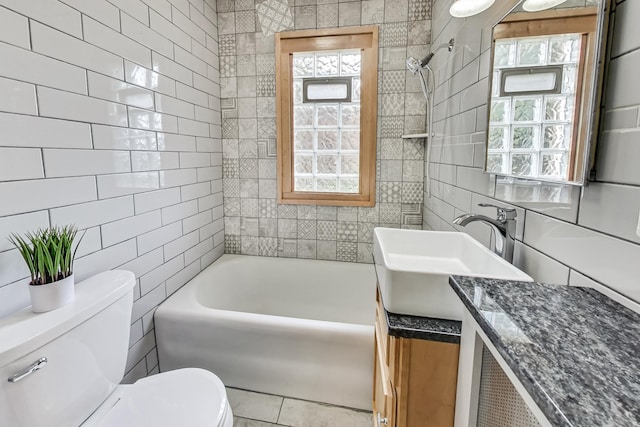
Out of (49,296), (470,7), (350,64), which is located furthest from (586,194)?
(350,64)

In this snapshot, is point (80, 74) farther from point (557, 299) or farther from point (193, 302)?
point (557, 299)

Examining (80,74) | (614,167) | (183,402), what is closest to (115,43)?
(80,74)

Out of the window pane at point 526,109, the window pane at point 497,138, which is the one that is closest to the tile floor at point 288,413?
the window pane at point 497,138

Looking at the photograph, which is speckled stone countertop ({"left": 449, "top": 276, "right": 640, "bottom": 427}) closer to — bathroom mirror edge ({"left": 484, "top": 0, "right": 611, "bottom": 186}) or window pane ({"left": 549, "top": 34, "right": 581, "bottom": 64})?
bathroom mirror edge ({"left": 484, "top": 0, "right": 611, "bottom": 186})

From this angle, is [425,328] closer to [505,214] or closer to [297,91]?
[505,214]

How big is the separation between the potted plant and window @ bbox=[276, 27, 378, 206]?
1.62 meters

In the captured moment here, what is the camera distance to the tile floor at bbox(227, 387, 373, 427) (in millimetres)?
1635

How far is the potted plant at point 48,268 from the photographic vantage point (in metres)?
0.99

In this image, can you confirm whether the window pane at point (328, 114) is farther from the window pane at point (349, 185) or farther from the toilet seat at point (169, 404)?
the toilet seat at point (169, 404)

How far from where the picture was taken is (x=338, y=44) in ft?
7.66

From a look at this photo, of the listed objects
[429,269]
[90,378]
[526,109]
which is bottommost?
[90,378]

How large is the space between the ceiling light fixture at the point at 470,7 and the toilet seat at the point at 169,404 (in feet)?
6.19

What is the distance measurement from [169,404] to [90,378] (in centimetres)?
29

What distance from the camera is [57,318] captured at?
0.97 meters
